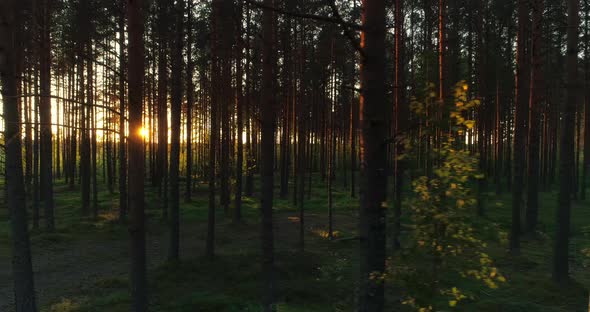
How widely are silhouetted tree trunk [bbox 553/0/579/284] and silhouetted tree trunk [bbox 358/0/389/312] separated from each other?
9.47m

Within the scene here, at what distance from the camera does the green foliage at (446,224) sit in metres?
3.64

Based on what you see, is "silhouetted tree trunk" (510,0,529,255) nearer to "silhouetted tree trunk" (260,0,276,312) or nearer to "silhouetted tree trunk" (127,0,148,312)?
"silhouetted tree trunk" (260,0,276,312)

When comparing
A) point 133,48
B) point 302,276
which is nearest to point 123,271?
point 302,276

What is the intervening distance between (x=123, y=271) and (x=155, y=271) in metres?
1.51

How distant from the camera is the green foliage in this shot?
12.0 ft

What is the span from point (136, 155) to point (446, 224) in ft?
15.9

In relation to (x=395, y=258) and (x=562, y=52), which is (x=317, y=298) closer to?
(x=395, y=258)

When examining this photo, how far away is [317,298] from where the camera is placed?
1016cm

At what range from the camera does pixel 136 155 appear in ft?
20.7

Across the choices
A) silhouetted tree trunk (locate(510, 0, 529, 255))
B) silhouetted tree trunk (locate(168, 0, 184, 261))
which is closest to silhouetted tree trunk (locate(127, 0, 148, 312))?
silhouetted tree trunk (locate(168, 0, 184, 261))

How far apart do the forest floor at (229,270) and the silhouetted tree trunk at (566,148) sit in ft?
2.48

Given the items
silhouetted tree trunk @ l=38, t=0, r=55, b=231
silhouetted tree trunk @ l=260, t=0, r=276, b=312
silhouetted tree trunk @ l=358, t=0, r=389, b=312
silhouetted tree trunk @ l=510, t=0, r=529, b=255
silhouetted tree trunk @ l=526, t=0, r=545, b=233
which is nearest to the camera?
silhouetted tree trunk @ l=358, t=0, r=389, b=312

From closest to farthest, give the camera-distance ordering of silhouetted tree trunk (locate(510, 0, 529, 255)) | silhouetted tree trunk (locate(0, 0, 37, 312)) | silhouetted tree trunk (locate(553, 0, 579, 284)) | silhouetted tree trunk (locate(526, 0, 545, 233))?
silhouetted tree trunk (locate(0, 0, 37, 312)) → silhouetted tree trunk (locate(553, 0, 579, 284)) → silhouetted tree trunk (locate(526, 0, 545, 233)) → silhouetted tree trunk (locate(510, 0, 529, 255))

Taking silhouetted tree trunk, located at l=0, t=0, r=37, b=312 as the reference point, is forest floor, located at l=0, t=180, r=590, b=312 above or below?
below
